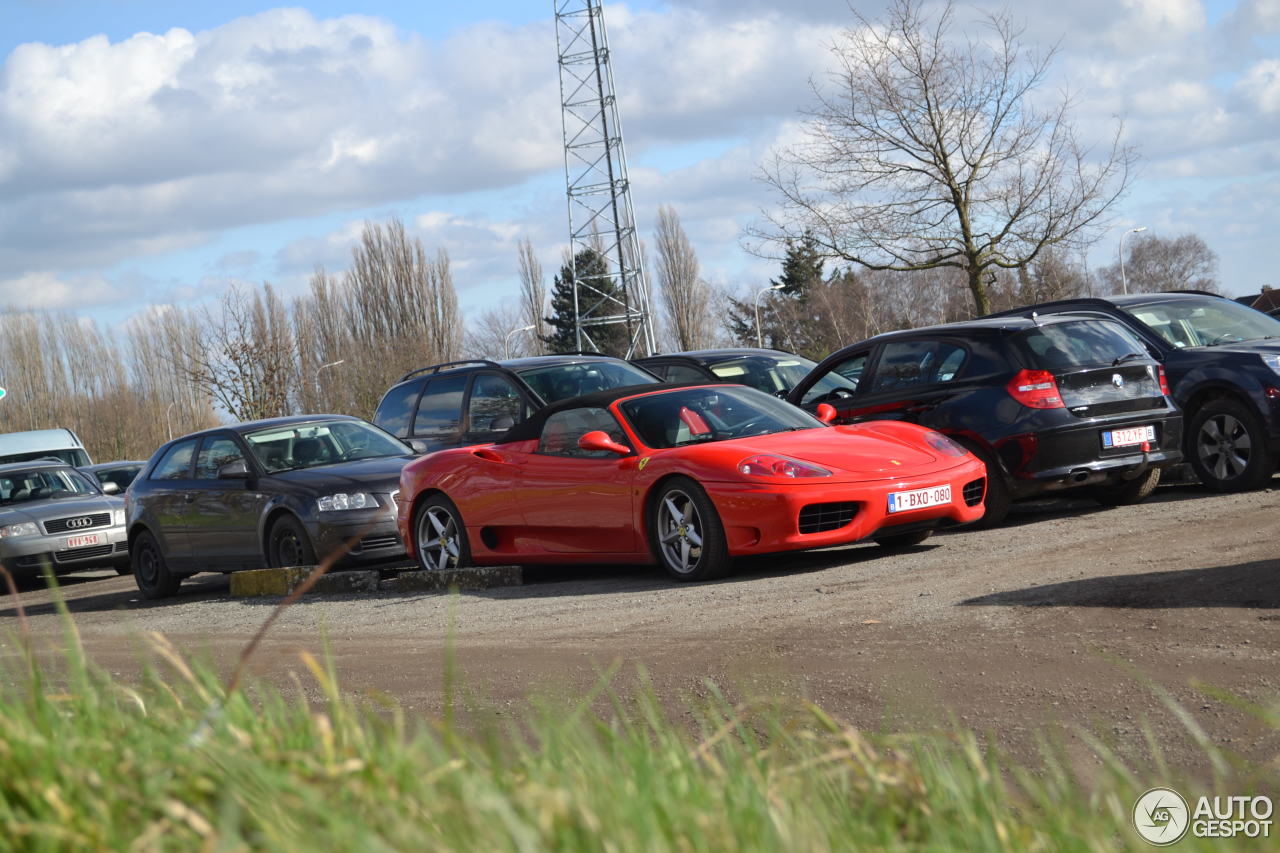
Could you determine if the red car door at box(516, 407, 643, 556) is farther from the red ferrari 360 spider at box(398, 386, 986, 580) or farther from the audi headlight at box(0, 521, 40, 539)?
the audi headlight at box(0, 521, 40, 539)

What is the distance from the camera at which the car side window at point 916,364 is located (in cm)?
1177

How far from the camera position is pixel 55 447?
89.8 feet

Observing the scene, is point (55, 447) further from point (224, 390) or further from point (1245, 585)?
point (1245, 585)


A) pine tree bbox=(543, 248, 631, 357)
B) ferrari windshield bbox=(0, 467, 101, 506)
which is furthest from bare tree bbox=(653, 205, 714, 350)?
ferrari windshield bbox=(0, 467, 101, 506)

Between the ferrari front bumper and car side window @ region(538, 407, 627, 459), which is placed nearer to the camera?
the ferrari front bumper

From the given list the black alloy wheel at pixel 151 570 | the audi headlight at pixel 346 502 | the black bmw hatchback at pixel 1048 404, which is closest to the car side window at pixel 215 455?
the black alloy wheel at pixel 151 570

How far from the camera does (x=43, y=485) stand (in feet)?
65.4

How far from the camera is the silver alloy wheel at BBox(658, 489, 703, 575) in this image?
9703 millimetres

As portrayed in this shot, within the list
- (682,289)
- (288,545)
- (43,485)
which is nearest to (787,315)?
(682,289)

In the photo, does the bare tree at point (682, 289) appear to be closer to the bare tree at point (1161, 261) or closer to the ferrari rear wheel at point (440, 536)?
the bare tree at point (1161, 261)

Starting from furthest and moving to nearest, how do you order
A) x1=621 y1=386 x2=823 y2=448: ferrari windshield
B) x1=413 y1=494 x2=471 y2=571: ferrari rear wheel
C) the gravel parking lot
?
x1=413 y1=494 x2=471 y2=571: ferrari rear wheel < x1=621 y1=386 x2=823 y2=448: ferrari windshield < the gravel parking lot

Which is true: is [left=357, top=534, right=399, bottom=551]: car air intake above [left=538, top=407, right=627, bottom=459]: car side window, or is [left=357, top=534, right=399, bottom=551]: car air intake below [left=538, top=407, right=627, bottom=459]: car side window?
below

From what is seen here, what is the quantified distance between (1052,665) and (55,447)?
25.3 metres

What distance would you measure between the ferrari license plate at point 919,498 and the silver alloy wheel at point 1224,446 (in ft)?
10.5
